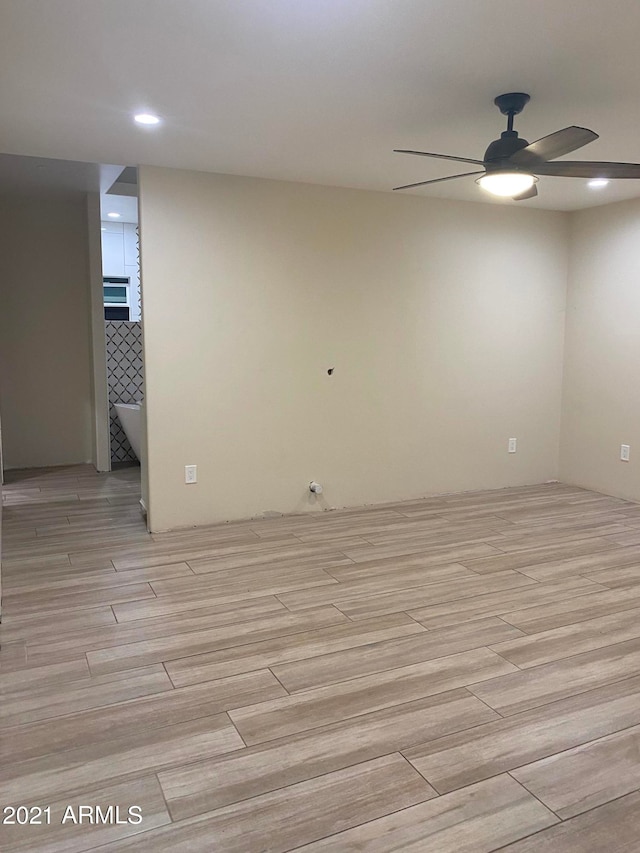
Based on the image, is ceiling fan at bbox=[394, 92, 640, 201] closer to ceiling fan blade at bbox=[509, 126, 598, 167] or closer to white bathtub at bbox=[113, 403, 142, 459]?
ceiling fan blade at bbox=[509, 126, 598, 167]

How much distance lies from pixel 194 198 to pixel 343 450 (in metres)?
2.02

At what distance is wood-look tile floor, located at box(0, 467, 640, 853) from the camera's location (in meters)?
1.77

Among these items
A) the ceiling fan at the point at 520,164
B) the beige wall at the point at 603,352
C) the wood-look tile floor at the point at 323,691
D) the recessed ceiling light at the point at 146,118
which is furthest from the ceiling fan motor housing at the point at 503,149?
the beige wall at the point at 603,352

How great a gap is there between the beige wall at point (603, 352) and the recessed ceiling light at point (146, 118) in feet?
11.9

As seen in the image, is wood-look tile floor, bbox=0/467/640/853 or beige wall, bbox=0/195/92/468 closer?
wood-look tile floor, bbox=0/467/640/853

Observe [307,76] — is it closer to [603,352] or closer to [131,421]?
[603,352]

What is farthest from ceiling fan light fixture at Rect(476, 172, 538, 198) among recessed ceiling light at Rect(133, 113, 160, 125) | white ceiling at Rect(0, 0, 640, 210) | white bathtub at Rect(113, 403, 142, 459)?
white bathtub at Rect(113, 403, 142, 459)

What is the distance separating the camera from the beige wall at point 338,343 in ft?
14.0

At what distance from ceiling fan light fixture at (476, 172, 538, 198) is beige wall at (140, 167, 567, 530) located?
70.9 inches

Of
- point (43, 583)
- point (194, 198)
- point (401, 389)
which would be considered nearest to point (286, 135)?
point (194, 198)

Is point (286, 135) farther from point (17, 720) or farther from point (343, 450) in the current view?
point (17, 720)

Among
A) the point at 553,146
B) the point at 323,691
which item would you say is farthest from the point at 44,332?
the point at 553,146

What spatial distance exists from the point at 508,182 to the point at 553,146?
0.40 m

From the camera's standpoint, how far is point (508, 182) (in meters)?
2.92
